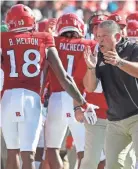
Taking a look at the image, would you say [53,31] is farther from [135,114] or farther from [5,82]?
[135,114]

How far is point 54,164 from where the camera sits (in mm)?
8672

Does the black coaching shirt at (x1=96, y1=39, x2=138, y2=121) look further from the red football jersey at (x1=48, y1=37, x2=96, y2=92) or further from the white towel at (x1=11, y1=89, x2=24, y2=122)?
the red football jersey at (x1=48, y1=37, x2=96, y2=92)

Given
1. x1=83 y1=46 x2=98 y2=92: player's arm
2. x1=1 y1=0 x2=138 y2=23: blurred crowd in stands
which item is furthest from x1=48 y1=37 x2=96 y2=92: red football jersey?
x1=1 y1=0 x2=138 y2=23: blurred crowd in stands

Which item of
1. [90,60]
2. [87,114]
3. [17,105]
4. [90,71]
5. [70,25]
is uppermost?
[70,25]

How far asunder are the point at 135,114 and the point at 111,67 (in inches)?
20.5

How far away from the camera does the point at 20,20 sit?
8.16 metres

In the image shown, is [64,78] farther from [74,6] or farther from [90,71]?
[74,6]

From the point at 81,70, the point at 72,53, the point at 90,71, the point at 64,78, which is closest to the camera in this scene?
the point at 90,71

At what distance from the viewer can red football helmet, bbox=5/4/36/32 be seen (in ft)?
26.7

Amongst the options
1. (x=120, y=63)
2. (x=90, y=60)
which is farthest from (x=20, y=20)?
(x=120, y=63)

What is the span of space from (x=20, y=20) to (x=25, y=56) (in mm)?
463

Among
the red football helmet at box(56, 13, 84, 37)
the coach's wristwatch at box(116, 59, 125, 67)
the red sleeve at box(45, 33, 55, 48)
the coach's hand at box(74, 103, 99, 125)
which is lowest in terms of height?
the coach's hand at box(74, 103, 99, 125)

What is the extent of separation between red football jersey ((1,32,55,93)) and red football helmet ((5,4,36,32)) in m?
0.18

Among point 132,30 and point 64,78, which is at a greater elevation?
point 132,30
